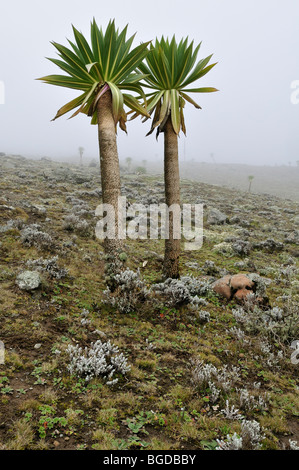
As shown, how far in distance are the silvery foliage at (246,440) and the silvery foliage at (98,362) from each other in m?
1.80

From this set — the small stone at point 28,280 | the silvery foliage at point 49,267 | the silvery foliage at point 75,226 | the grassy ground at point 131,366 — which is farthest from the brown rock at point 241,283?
the silvery foliage at point 75,226

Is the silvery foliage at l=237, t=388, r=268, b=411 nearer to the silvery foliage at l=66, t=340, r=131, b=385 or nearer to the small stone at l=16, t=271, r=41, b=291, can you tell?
the silvery foliage at l=66, t=340, r=131, b=385

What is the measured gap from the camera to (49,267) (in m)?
7.61

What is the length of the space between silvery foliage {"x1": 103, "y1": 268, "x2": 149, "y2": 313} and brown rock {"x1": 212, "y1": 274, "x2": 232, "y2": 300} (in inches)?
111

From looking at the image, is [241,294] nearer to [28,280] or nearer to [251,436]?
[251,436]

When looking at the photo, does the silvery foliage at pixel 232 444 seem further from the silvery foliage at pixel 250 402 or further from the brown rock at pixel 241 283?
the brown rock at pixel 241 283

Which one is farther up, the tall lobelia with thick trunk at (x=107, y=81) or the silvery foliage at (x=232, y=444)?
Answer: the tall lobelia with thick trunk at (x=107, y=81)

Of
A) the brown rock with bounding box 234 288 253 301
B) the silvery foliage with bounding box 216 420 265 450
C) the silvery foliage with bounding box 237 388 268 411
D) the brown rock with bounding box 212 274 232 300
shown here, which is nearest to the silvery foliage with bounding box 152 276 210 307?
the brown rock with bounding box 212 274 232 300

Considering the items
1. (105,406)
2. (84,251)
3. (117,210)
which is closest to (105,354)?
(105,406)

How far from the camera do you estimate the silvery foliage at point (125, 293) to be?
264 inches

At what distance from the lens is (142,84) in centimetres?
756

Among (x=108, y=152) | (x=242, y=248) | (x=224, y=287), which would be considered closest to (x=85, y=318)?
(x=108, y=152)

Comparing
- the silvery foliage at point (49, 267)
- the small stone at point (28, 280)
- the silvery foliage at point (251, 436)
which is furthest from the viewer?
the silvery foliage at point (49, 267)

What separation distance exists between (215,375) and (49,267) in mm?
5300
